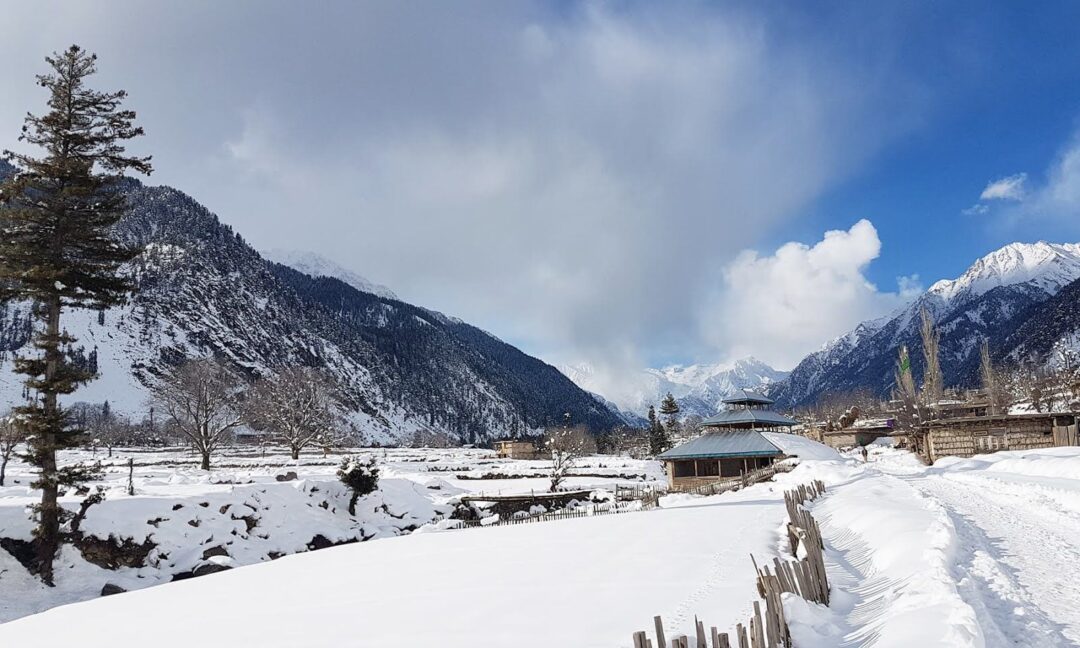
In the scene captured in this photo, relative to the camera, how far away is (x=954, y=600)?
8578mm

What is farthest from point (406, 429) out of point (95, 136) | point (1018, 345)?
point (1018, 345)

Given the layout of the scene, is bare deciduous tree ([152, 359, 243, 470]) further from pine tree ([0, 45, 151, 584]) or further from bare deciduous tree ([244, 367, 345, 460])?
pine tree ([0, 45, 151, 584])

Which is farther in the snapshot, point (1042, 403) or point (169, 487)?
point (1042, 403)

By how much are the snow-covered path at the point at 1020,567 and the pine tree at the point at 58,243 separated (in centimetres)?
2719

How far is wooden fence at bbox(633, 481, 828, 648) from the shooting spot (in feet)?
23.1

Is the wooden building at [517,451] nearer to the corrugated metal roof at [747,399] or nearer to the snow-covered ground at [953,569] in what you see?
the corrugated metal roof at [747,399]

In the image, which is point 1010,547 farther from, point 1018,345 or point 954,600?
point 1018,345

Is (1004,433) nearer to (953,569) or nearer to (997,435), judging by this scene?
(997,435)

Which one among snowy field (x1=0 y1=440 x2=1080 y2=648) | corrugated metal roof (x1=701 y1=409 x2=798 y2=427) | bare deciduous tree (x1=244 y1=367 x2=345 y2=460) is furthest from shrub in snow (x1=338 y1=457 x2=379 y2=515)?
bare deciduous tree (x1=244 y1=367 x2=345 y2=460)

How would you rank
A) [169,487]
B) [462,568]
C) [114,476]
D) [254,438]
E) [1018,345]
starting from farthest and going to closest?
[1018,345] < [254,438] < [114,476] < [169,487] < [462,568]

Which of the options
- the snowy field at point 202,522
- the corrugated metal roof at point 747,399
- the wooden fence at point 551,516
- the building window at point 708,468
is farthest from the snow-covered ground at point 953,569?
the corrugated metal roof at point 747,399

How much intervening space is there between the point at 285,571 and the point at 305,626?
9.00m

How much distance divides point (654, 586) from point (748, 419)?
39.8m

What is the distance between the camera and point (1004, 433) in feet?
138
